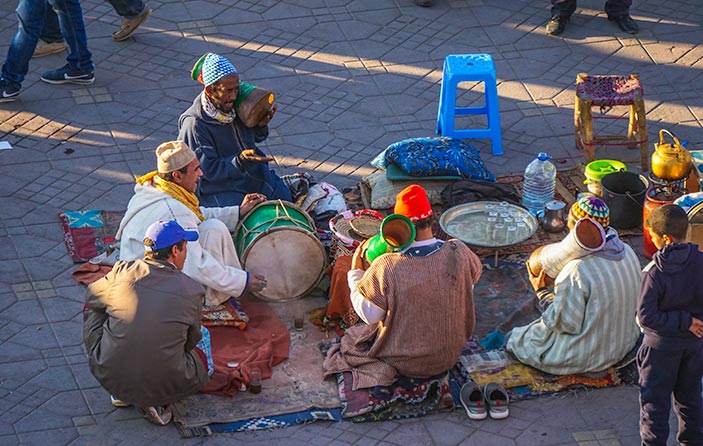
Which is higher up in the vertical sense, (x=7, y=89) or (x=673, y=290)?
(x=673, y=290)

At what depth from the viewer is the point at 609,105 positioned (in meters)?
8.93

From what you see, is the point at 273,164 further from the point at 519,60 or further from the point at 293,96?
the point at 519,60

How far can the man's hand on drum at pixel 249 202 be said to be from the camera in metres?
7.61

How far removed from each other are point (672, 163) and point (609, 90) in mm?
1152

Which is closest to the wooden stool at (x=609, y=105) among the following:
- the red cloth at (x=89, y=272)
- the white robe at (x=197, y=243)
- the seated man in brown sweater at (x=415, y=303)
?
the seated man in brown sweater at (x=415, y=303)

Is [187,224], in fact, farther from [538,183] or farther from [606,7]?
[606,7]

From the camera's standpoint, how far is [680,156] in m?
8.06

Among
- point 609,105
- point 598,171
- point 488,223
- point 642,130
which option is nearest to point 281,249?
A: point 488,223

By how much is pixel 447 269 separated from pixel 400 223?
0.37 metres

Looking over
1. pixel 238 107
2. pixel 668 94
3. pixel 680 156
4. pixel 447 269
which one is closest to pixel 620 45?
pixel 668 94

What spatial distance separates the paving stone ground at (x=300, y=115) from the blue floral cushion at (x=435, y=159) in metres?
0.55

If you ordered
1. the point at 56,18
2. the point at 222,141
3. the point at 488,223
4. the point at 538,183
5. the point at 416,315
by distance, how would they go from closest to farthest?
the point at 416,315
the point at 222,141
the point at 488,223
the point at 538,183
the point at 56,18

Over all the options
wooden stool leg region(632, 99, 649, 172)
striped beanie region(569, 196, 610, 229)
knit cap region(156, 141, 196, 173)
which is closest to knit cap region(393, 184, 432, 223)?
striped beanie region(569, 196, 610, 229)

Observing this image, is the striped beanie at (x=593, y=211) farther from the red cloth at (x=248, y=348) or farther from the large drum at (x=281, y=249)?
the red cloth at (x=248, y=348)
